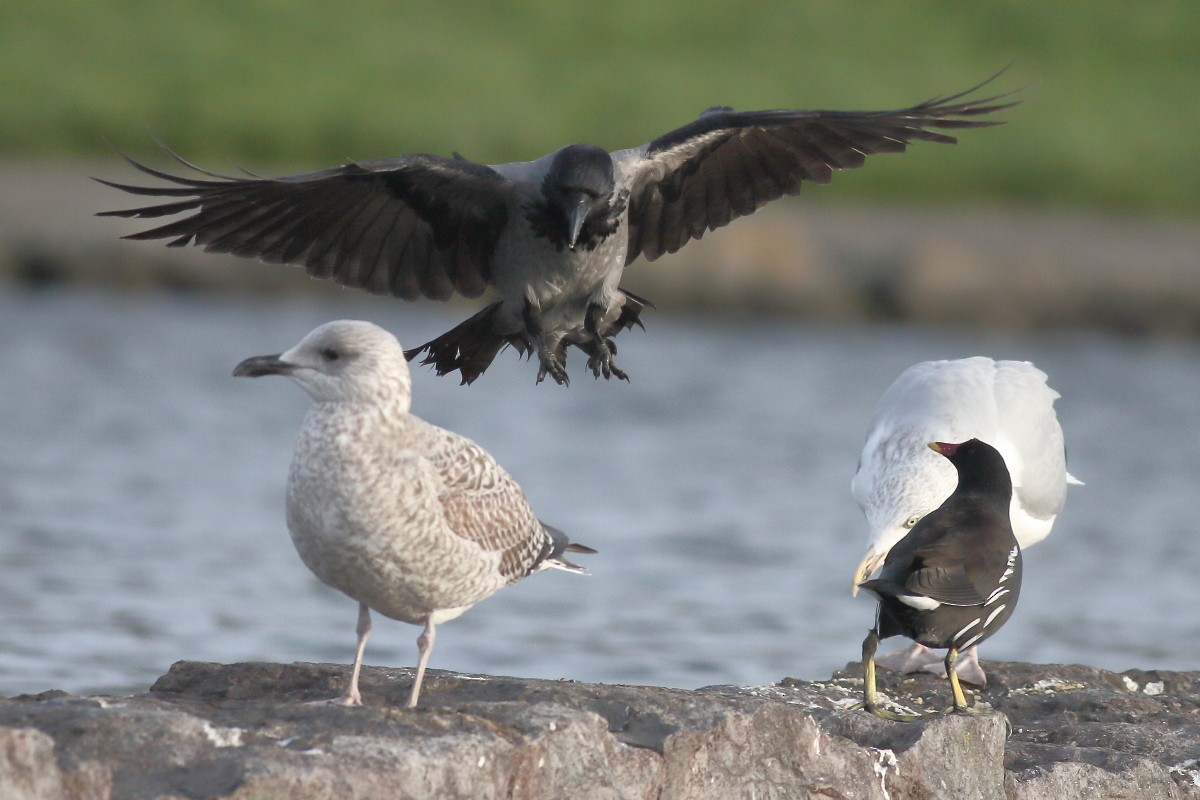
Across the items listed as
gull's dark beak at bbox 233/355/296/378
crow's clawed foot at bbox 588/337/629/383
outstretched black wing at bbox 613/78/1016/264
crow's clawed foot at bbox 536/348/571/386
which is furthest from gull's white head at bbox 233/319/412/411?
outstretched black wing at bbox 613/78/1016/264

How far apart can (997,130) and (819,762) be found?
27837 mm

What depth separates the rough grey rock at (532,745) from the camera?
417 cm

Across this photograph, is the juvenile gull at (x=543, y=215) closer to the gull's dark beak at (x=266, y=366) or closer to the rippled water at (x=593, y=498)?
the rippled water at (x=593, y=498)

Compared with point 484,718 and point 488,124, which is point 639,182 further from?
point 488,124

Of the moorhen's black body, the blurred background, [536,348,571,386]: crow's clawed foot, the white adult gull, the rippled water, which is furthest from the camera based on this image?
the blurred background

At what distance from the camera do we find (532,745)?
4551 mm

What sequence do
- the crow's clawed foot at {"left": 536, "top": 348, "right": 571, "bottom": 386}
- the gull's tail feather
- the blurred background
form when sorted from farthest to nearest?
the blurred background < the crow's clawed foot at {"left": 536, "top": 348, "right": 571, "bottom": 386} < the gull's tail feather

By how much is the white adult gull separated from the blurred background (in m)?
1.10

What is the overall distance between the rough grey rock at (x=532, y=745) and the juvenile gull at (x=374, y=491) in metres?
0.31

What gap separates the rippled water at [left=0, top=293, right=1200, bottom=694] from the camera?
859cm

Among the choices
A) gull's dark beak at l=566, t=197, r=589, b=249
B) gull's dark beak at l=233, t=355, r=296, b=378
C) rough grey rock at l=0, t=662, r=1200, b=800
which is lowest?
Result: rough grey rock at l=0, t=662, r=1200, b=800

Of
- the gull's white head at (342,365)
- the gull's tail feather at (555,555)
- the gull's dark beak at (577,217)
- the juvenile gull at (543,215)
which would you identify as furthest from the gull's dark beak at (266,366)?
the gull's dark beak at (577,217)

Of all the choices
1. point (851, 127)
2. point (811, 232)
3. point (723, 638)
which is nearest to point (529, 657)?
point (723, 638)

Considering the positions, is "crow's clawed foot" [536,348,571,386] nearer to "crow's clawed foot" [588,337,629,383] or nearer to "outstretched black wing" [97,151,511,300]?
"crow's clawed foot" [588,337,629,383]
